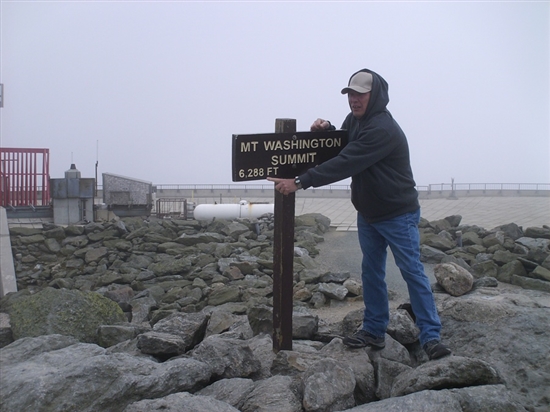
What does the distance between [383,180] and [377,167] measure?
11 centimetres

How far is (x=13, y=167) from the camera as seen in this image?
18672mm

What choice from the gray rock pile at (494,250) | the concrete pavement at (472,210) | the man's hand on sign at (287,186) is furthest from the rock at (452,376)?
the concrete pavement at (472,210)

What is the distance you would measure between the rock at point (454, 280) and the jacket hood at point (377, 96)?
2685 millimetres

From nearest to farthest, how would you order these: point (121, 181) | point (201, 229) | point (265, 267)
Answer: point (265, 267), point (201, 229), point (121, 181)

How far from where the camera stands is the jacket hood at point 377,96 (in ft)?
15.1

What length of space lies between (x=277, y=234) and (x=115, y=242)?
10856 millimetres

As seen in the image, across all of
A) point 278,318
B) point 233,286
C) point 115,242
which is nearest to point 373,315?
point 278,318

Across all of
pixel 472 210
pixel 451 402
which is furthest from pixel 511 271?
pixel 472 210

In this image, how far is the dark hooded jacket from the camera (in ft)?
14.7

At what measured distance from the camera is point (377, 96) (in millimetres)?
4617

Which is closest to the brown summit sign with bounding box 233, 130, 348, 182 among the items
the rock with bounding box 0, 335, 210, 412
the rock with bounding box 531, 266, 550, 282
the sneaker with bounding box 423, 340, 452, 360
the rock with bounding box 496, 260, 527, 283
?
the rock with bounding box 0, 335, 210, 412

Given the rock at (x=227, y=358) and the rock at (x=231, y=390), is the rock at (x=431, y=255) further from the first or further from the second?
the rock at (x=231, y=390)

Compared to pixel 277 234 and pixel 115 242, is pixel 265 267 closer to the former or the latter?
pixel 115 242

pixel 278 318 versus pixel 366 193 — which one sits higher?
pixel 366 193
